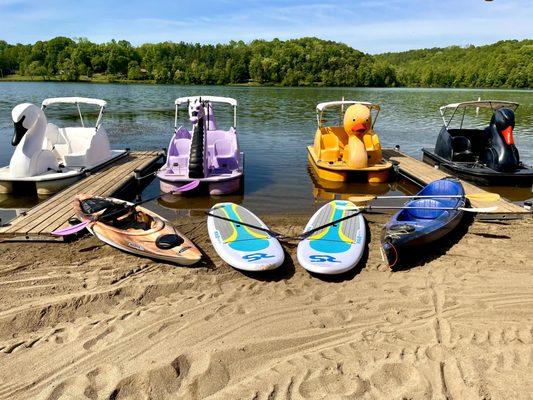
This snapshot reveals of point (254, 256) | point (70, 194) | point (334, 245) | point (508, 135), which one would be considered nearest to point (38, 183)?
point (70, 194)

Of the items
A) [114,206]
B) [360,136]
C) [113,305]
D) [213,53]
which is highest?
[213,53]

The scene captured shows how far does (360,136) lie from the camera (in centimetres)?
1194

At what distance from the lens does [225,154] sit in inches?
470

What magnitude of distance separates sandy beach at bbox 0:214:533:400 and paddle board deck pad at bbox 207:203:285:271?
0.71 ft

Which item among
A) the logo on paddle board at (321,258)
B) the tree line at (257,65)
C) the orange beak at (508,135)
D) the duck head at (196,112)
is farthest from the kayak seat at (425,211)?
the tree line at (257,65)

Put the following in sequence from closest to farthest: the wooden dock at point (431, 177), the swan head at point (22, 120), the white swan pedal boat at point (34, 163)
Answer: the wooden dock at point (431, 177) < the swan head at point (22, 120) < the white swan pedal boat at point (34, 163)

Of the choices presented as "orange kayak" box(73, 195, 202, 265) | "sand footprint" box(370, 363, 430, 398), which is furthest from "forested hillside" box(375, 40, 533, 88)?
"sand footprint" box(370, 363, 430, 398)

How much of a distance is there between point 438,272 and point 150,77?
314 ft

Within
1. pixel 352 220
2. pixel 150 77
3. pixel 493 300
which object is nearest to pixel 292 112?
pixel 352 220

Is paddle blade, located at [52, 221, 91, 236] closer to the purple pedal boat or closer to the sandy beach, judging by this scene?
the sandy beach

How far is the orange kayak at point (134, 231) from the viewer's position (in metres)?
6.39

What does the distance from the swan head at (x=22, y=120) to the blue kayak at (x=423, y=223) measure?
8.68 meters

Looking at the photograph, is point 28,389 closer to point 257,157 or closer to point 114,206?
point 114,206

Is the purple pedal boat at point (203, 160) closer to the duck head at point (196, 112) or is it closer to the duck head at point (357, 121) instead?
the duck head at point (196, 112)
